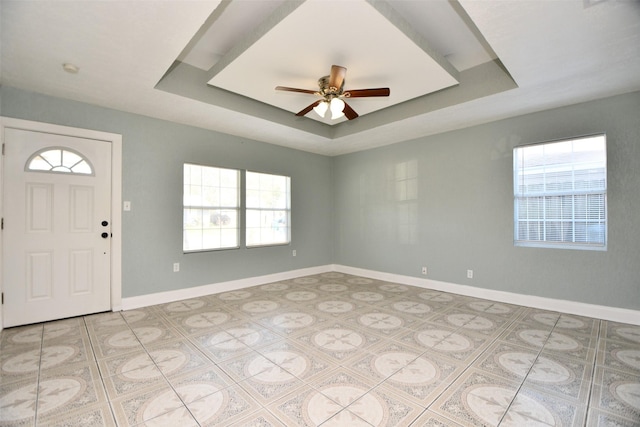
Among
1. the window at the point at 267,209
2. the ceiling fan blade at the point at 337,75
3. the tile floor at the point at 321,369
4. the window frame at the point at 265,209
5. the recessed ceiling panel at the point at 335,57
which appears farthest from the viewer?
the window at the point at 267,209

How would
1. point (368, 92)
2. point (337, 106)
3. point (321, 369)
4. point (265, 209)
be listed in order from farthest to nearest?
point (265, 209)
point (337, 106)
point (368, 92)
point (321, 369)

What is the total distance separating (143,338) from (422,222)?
13.6 ft

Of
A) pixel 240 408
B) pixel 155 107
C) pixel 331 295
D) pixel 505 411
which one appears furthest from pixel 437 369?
pixel 155 107

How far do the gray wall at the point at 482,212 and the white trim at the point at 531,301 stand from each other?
67 millimetres

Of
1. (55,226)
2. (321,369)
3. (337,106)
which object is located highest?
(337,106)

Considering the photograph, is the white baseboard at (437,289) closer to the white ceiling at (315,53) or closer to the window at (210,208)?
the window at (210,208)

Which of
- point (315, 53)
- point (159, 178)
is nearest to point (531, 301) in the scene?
point (315, 53)

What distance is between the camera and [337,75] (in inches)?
106

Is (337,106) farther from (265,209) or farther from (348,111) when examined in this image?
(265,209)

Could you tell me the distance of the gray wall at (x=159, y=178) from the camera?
3.35 meters

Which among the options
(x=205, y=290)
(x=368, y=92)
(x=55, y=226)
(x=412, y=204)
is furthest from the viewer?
(x=412, y=204)

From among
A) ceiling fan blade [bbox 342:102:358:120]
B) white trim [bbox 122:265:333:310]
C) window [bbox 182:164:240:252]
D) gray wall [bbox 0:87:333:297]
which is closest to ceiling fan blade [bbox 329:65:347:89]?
ceiling fan blade [bbox 342:102:358:120]

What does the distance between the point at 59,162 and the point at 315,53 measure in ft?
Result: 10.3

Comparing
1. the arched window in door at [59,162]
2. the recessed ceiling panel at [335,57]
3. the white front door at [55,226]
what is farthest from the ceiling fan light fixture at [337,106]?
the arched window in door at [59,162]
